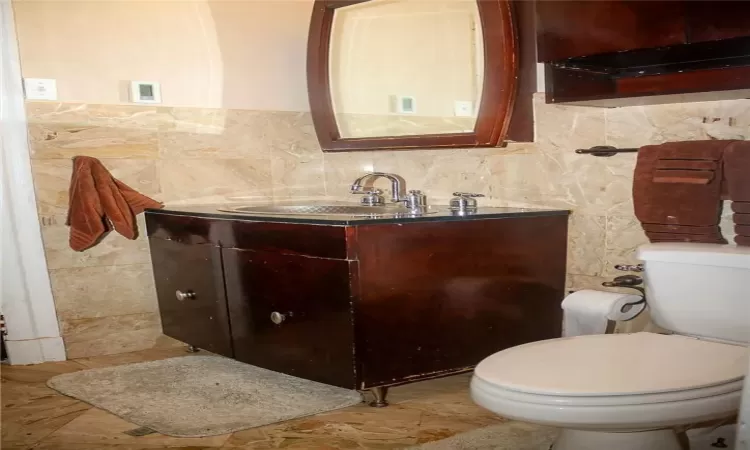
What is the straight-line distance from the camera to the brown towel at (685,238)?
66.6 inches

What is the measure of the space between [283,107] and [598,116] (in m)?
1.42

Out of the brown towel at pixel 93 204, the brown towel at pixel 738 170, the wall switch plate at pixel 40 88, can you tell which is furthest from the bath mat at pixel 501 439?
the wall switch plate at pixel 40 88

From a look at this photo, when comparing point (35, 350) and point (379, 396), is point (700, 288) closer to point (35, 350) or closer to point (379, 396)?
point (379, 396)

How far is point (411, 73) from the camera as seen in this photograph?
2.41m

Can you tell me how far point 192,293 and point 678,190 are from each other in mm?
1657

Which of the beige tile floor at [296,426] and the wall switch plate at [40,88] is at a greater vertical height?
the wall switch plate at [40,88]

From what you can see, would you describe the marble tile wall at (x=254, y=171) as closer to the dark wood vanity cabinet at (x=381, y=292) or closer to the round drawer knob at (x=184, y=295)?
the dark wood vanity cabinet at (x=381, y=292)

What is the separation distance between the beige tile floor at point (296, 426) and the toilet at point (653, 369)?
17.4 inches

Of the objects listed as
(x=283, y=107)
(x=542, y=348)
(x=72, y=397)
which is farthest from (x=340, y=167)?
(x=542, y=348)

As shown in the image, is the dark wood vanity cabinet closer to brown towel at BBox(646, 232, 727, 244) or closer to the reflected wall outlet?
brown towel at BBox(646, 232, 727, 244)

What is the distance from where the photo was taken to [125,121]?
8.45 ft

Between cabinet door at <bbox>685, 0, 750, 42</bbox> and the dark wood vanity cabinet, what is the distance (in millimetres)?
734

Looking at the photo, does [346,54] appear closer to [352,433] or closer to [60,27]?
[60,27]

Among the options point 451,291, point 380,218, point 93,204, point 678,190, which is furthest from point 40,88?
point 678,190
